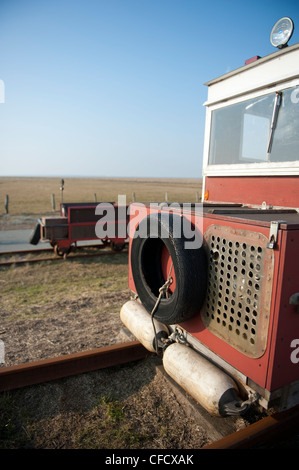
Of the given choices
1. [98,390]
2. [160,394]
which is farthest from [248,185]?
[98,390]

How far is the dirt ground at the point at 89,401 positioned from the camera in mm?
2350

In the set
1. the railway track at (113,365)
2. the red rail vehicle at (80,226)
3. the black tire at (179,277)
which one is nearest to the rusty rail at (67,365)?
the railway track at (113,365)

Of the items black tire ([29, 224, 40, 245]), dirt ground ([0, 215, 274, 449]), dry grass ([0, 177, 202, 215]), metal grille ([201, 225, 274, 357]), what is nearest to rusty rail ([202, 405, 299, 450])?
dirt ground ([0, 215, 274, 449])

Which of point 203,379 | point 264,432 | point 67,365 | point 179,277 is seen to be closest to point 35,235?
point 67,365

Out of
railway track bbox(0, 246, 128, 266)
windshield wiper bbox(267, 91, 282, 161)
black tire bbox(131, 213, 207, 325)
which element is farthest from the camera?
railway track bbox(0, 246, 128, 266)

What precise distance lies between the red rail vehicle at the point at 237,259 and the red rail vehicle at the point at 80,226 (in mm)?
4787

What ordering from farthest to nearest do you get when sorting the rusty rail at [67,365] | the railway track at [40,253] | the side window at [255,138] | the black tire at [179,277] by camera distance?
the railway track at [40,253]
the side window at [255,138]
the rusty rail at [67,365]
the black tire at [179,277]

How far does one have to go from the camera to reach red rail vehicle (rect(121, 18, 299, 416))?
73.2 inches

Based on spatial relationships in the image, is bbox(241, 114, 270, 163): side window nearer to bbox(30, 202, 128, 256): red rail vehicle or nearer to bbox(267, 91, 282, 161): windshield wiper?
bbox(267, 91, 282, 161): windshield wiper

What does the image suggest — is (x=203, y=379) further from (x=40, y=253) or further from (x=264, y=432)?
(x=40, y=253)

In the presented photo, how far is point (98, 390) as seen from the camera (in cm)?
290

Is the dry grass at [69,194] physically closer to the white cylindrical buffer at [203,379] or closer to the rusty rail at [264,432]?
the white cylindrical buffer at [203,379]

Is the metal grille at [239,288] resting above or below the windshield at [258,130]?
below
